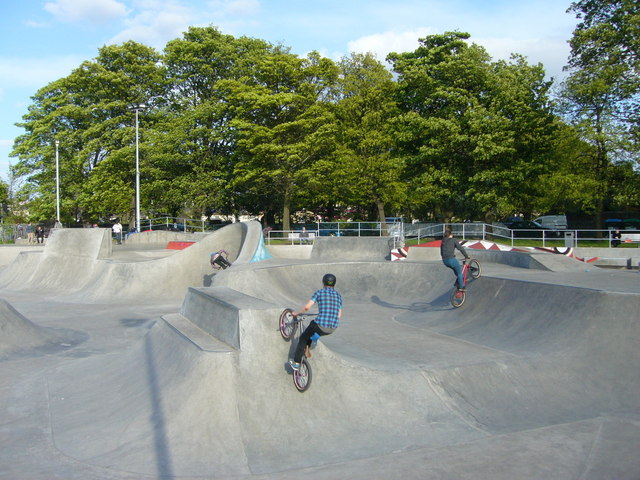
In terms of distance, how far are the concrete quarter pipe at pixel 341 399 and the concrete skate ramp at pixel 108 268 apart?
6.89 meters

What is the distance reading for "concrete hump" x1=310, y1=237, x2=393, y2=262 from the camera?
70.8 feet

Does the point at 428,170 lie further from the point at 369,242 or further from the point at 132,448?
the point at 132,448

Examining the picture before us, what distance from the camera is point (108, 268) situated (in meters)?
18.5

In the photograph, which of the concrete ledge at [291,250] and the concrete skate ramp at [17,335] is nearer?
the concrete skate ramp at [17,335]

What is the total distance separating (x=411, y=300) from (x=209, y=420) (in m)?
9.95

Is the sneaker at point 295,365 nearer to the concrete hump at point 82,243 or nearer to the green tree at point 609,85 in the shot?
the concrete hump at point 82,243

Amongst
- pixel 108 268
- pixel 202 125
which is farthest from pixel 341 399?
pixel 202 125

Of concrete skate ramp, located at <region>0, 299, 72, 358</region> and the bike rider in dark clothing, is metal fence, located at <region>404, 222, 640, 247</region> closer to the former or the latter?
the bike rider in dark clothing

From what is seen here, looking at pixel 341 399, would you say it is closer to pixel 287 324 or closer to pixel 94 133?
pixel 287 324

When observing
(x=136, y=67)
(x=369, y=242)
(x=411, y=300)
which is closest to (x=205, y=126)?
(x=136, y=67)

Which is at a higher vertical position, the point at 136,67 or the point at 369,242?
the point at 136,67

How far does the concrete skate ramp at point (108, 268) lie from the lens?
1786cm

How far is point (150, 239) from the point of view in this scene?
3488 centimetres

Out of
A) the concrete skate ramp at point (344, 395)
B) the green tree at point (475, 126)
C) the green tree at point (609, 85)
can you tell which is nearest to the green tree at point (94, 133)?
the green tree at point (475, 126)
